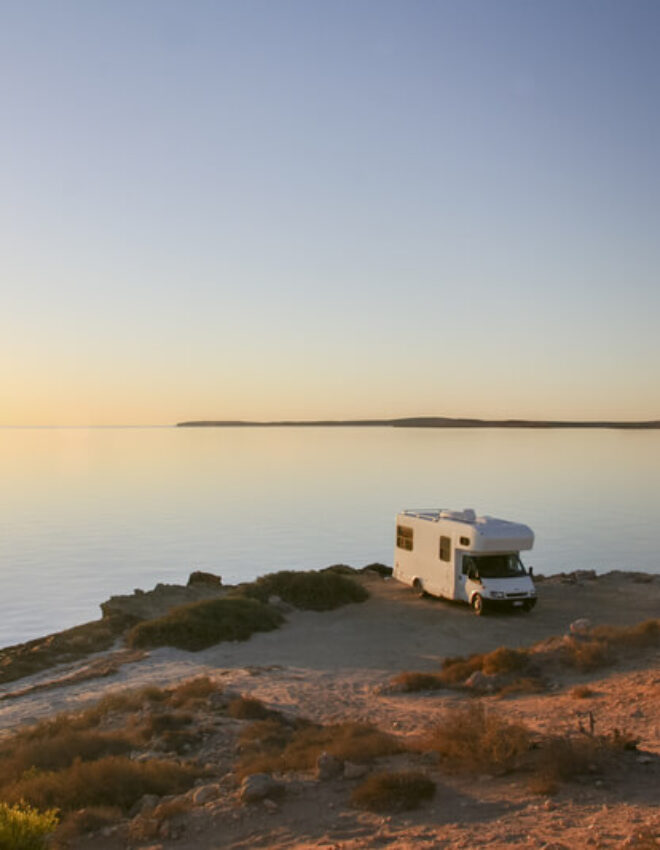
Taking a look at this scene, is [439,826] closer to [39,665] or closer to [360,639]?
[360,639]

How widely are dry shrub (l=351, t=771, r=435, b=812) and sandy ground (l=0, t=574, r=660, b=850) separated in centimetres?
18

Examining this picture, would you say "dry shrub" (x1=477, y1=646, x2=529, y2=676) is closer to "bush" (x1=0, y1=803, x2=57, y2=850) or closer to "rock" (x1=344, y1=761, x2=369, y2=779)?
"rock" (x1=344, y1=761, x2=369, y2=779)

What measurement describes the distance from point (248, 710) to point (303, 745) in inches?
102

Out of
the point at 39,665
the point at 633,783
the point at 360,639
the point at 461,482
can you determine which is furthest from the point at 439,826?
the point at 461,482

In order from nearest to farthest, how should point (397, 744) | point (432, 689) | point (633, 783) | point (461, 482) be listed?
point (633, 783) → point (397, 744) → point (432, 689) → point (461, 482)

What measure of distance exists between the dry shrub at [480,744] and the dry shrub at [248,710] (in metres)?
3.99

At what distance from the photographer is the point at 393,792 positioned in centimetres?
948

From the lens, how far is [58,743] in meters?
12.1

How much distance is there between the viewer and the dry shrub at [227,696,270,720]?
1421cm

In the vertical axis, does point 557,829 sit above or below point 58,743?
above

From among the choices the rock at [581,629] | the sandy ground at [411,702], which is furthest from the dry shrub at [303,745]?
the rock at [581,629]

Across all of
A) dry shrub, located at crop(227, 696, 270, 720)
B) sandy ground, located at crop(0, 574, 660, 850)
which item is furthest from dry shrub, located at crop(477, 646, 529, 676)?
dry shrub, located at crop(227, 696, 270, 720)

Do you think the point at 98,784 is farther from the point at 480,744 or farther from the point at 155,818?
the point at 480,744

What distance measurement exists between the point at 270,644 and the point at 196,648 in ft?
7.37
